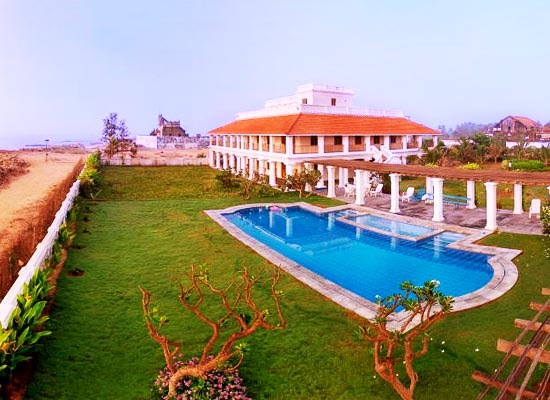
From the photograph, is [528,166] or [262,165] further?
[528,166]

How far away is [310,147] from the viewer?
1108 inches

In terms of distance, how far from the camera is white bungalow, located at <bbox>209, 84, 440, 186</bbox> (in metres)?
28.1

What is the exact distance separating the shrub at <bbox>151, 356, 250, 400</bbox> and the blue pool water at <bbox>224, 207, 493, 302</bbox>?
4.92 metres

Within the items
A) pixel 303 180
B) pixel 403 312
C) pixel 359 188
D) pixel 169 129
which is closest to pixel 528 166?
pixel 359 188

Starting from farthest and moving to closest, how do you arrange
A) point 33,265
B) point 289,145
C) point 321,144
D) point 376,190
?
point 321,144, point 289,145, point 376,190, point 33,265

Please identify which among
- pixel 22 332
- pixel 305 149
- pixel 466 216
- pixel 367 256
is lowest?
pixel 367 256

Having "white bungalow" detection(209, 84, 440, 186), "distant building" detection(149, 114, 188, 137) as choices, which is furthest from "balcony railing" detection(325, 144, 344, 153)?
"distant building" detection(149, 114, 188, 137)

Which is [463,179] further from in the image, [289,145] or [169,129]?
[169,129]

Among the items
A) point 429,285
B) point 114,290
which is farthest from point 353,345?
point 114,290

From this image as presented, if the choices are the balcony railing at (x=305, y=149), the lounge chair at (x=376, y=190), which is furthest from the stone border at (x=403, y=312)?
the balcony railing at (x=305, y=149)

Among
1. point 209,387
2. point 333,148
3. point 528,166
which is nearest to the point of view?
point 209,387

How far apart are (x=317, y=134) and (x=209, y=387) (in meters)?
22.9

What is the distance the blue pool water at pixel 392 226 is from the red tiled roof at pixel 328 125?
921 cm

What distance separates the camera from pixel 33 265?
387 inches
